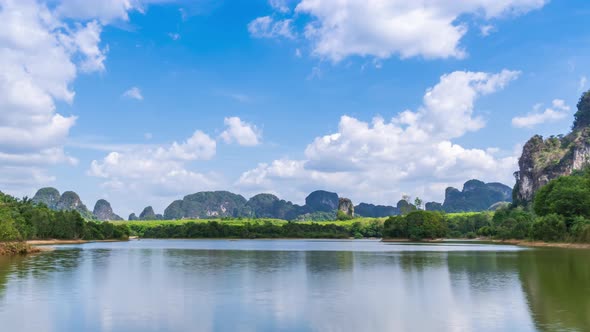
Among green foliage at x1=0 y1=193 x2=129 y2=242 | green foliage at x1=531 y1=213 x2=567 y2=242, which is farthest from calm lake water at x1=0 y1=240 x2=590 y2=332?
green foliage at x1=0 y1=193 x2=129 y2=242

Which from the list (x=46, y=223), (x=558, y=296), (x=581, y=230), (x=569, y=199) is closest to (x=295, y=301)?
(x=558, y=296)


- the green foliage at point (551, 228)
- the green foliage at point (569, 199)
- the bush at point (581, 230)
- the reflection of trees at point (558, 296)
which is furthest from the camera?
the green foliage at point (569, 199)

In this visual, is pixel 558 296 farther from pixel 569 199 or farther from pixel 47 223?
pixel 47 223

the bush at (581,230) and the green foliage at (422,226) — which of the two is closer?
the bush at (581,230)

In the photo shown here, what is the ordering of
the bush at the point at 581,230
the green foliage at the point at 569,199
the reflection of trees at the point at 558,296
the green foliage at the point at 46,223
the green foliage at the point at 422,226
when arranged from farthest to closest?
the green foliage at the point at 422,226 → the green foliage at the point at 46,223 → the green foliage at the point at 569,199 → the bush at the point at 581,230 → the reflection of trees at the point at 558,296

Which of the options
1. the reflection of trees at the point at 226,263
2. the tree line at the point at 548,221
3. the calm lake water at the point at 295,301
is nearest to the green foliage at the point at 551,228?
the tree line at the point at 548,221

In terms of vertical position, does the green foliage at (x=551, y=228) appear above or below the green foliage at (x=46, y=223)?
below

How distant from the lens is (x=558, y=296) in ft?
87.4

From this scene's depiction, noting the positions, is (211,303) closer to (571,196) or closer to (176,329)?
(176,329)

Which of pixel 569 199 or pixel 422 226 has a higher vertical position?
pixel 569 199

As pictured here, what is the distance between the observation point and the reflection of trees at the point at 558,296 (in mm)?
19750

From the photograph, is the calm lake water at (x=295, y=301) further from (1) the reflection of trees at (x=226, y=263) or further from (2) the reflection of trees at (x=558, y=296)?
(1) the reflection of trees at (x=226, y=263)

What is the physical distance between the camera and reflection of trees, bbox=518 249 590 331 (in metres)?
19.8

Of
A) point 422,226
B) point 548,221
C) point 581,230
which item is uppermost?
point 548,221
